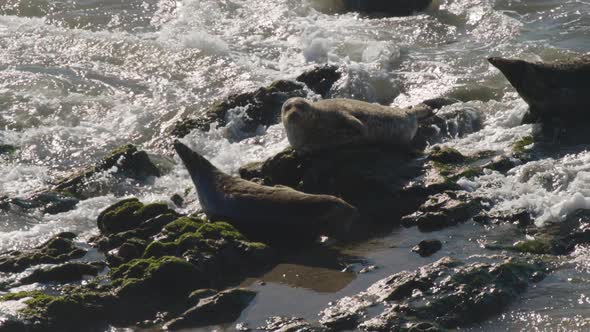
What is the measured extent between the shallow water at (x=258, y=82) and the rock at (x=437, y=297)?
202 mm

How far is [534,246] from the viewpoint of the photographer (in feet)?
34.5

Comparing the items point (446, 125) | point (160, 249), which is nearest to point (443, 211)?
point (160, 249)

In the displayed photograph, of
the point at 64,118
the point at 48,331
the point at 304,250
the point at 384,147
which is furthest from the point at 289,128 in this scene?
the point at 64,118

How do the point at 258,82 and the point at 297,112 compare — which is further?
the point at 258,82

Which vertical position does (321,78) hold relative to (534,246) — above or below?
below

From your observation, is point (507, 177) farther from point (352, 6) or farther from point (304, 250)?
point (352, 6)

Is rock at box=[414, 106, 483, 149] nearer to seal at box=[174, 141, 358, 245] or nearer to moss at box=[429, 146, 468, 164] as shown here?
moss at box=[429, 146, 468, 164]

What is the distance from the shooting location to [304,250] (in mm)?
11211

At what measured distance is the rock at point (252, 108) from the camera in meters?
16.2

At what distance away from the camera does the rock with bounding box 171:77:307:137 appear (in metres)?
16.2

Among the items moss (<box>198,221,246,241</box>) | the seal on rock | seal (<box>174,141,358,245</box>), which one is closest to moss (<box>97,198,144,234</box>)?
seal (<box>174,141,358,245</box>)

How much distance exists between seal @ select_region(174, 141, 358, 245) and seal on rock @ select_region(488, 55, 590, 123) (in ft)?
13.7

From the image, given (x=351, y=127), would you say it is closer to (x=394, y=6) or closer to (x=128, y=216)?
(x=128, y=216)

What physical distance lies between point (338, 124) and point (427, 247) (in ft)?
9.94
